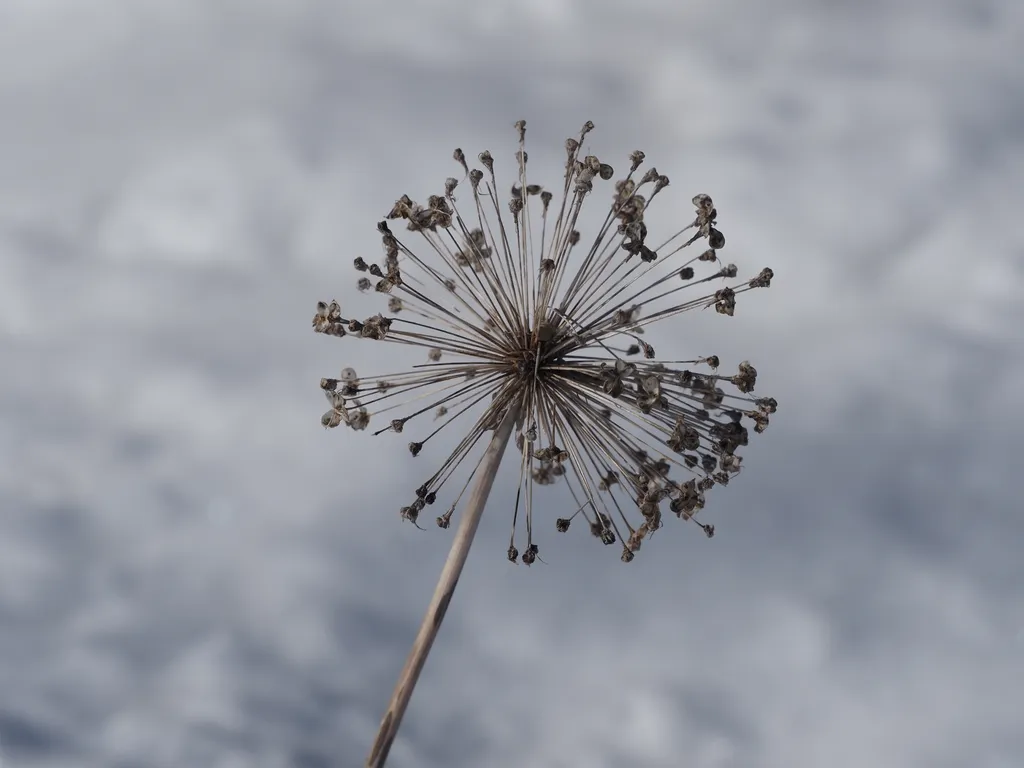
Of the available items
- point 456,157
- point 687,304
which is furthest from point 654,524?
point 456,157

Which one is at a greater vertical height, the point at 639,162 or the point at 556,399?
the point at 639,162

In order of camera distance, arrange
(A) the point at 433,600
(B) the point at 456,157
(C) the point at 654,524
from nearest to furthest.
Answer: (A) the point at 433,600 < (C) the point at 654,524 < (B) the point at 456,157

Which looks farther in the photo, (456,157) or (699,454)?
(456,157)

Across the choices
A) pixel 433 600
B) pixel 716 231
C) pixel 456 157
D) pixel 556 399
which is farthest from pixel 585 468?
pixel 456 157

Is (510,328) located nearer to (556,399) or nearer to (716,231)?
(556,399)

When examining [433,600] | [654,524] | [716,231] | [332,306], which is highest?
[716,231]

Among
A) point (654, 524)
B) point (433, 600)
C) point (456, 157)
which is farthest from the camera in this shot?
point (456, 157)

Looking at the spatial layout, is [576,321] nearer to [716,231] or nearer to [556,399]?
[556,399]
